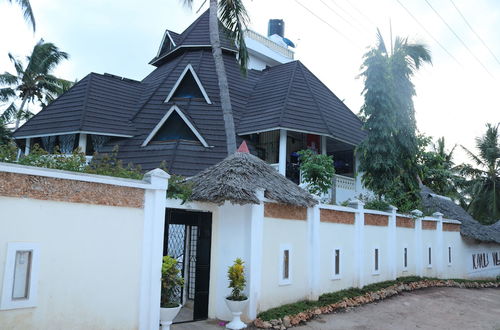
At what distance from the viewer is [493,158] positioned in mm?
30922

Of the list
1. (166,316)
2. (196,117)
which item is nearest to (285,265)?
(166,316)

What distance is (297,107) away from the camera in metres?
17.1

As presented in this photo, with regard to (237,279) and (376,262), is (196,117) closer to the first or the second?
(376,262)

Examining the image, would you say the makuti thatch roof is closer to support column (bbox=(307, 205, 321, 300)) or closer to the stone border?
support column (bbox=(307, 205, 321, 300))

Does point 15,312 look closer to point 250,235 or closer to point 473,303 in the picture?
point 250,235

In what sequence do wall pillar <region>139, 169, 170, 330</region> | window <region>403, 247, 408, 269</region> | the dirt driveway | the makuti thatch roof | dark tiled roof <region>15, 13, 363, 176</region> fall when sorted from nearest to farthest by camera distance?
wall pillar <region>139, 169, 170, 330</region> → the makuti thatch roof → the dirt driveway → window <region>403, 247, 408, 269</region> → dark tiled roof <region>15, 13, 363, 176</region>

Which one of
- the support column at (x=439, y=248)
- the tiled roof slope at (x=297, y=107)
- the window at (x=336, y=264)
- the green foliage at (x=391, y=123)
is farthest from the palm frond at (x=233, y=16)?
the support column at (x=439, y=248)

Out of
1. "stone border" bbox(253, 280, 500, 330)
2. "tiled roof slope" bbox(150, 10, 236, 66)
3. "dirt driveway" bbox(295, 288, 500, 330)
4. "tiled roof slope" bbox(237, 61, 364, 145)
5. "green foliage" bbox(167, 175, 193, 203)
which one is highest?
"tiled roof slope" bbox(150, 10, 236, 66)

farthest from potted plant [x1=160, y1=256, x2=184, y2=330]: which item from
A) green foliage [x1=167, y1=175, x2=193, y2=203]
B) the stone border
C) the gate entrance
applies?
the stone border

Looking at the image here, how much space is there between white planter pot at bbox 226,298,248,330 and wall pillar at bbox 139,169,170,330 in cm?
156

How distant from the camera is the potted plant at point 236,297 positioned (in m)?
8.17

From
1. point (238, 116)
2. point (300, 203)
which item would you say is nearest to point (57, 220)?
point (300, 203)

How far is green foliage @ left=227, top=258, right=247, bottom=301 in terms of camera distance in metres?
8.21

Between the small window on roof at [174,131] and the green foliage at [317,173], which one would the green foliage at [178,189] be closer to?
the green foliage at [317,173]
